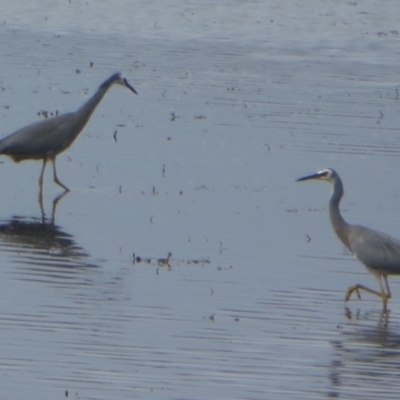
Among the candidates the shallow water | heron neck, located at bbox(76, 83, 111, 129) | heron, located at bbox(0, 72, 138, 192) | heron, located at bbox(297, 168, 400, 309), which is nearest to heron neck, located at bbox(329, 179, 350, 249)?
heron, located at bbox(297, 168, 400, 309)

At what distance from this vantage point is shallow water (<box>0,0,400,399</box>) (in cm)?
969

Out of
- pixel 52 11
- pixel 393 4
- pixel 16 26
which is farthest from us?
pixel 393 4

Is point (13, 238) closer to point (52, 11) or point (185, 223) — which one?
point (185, 223)

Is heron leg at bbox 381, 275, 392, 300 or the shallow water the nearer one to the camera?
the shallow water

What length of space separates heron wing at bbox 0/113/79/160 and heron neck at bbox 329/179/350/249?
483 centimetres

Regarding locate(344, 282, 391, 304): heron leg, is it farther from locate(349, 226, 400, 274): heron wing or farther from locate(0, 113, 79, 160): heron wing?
locate(0, 113, 79, 160): heron wing

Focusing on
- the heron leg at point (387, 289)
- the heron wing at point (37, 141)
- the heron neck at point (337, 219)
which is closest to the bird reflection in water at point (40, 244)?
the heron wing at point (37, 141)

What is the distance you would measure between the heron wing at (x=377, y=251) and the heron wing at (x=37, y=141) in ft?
17.6

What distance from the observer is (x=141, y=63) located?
28.1 meters

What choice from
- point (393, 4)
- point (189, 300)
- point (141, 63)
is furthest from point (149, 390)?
point (393, 4)

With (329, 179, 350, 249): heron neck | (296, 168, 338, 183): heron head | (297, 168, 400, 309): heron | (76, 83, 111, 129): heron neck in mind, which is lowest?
(297, 168, 400, 309): heron

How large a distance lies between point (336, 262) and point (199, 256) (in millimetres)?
1277

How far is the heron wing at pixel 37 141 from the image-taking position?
1641 centimetres

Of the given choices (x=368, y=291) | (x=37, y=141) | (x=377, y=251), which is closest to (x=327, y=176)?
(x=377, y=251)
